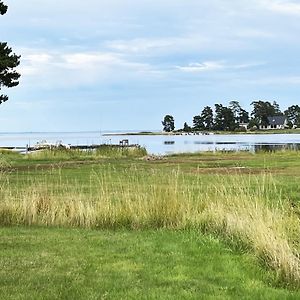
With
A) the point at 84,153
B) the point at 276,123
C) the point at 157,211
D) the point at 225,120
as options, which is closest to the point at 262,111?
the point at 276,123

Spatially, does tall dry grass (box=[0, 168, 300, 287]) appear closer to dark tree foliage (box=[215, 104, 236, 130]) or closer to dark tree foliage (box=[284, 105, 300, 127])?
dark tree foliage (box=[215, 104, 236, 130])

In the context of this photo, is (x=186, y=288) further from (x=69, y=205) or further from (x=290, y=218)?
(x=69, y=205)

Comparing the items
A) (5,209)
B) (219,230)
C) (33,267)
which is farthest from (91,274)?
(5,209)

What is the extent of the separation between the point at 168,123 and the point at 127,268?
15765 centimetres

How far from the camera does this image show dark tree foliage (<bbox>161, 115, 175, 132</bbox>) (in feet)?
531

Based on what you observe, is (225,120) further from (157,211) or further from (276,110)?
(157,211)

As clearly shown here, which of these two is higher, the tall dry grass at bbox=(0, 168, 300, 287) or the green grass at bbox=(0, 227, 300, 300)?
the tall dry grass at bbox=(0, 168, 300, 287)

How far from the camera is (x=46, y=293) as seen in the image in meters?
6.64

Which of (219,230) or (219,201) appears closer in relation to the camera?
(219,230)

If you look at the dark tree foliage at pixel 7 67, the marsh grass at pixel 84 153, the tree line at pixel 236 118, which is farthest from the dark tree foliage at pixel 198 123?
the dark tree foliage at pixel 7 67

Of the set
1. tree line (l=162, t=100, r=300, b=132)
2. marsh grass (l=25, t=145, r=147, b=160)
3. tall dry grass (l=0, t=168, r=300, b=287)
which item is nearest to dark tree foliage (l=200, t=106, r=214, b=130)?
tree line (l=162, t=100, r=300, b=132)

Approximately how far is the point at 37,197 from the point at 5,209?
79 centimetres

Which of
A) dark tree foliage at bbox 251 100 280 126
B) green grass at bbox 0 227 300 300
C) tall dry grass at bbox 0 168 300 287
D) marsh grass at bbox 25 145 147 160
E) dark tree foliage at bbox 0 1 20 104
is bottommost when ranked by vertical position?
green grass at bbox 0 227 300 300

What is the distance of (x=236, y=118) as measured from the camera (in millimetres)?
154625
